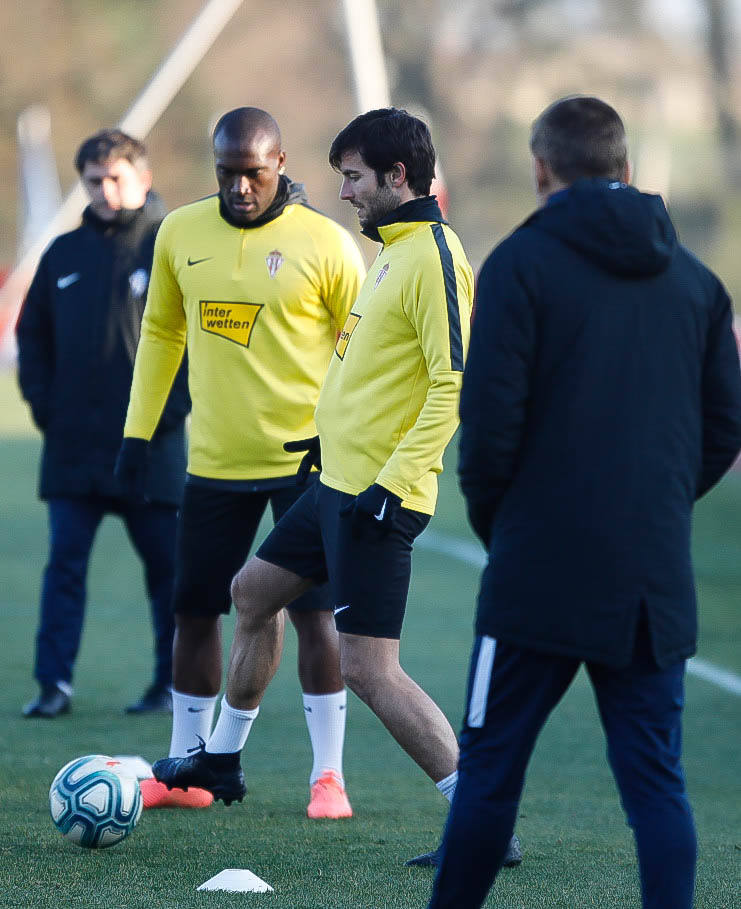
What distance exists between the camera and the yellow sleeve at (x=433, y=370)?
4094mm

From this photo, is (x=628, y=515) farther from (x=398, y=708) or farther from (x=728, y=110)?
(x=728, y=110)

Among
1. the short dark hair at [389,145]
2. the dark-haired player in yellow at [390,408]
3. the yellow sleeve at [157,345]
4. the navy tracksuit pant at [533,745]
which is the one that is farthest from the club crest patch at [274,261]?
the navy tracksuit pant at [533,745]

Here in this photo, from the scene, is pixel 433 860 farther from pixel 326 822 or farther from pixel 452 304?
pixel 452 304

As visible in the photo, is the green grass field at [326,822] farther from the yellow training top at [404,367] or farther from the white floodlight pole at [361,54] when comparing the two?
the white floodlight pole at [361,54]

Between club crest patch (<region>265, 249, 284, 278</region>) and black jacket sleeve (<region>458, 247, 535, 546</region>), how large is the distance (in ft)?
6.07

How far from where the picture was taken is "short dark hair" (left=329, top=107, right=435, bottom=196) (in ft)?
14.0

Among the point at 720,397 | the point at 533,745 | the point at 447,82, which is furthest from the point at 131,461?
the point at 447,82

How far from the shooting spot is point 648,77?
2016 inches

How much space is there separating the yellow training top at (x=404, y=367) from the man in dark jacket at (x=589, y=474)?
773 millimetres

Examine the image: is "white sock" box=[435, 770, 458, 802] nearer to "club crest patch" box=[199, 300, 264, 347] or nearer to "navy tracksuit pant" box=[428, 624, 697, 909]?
"navy tracksuit pant" box=[428, 624, 697, 909]

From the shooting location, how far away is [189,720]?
5270mm

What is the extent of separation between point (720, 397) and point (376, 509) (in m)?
1.05

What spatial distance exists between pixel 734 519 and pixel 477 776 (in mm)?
11155

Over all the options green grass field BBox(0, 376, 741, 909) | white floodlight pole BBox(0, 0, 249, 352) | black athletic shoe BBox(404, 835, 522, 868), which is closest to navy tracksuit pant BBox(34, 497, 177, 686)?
green grass field BBox(0, 376, 741, 909)
